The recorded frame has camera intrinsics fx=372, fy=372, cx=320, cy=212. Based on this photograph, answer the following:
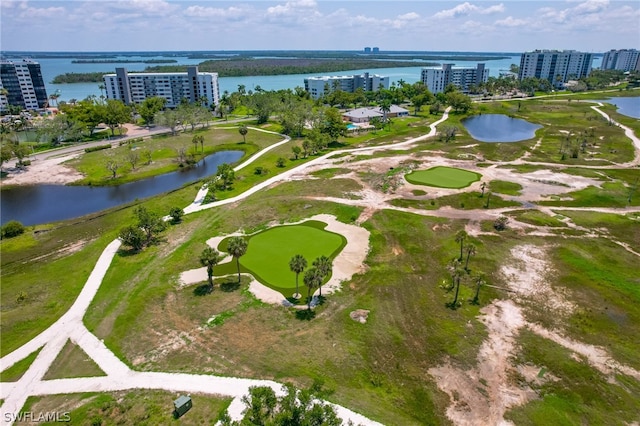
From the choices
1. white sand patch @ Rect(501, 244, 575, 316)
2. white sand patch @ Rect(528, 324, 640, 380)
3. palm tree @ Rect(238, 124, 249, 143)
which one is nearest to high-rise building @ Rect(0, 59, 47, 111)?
palm tree @ Rect(238, 124, 249, 143)

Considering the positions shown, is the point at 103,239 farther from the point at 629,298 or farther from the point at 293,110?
the point at 293,110

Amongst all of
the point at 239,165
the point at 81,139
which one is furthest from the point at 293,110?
the point at 81,139

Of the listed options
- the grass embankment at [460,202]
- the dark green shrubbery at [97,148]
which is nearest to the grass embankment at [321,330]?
the grass embankment at [460,202]

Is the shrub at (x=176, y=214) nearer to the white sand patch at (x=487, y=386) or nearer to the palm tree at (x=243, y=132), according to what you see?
the white sand patch at (x=487, y=386)

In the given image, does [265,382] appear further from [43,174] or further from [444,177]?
[43,174]

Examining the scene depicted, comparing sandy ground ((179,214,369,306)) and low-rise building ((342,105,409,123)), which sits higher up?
low-rise building ((342,105,409,123))

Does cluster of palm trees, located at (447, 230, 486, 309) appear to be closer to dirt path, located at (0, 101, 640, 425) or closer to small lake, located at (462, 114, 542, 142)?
dirt path, located at (0, 101, 640, 425)
